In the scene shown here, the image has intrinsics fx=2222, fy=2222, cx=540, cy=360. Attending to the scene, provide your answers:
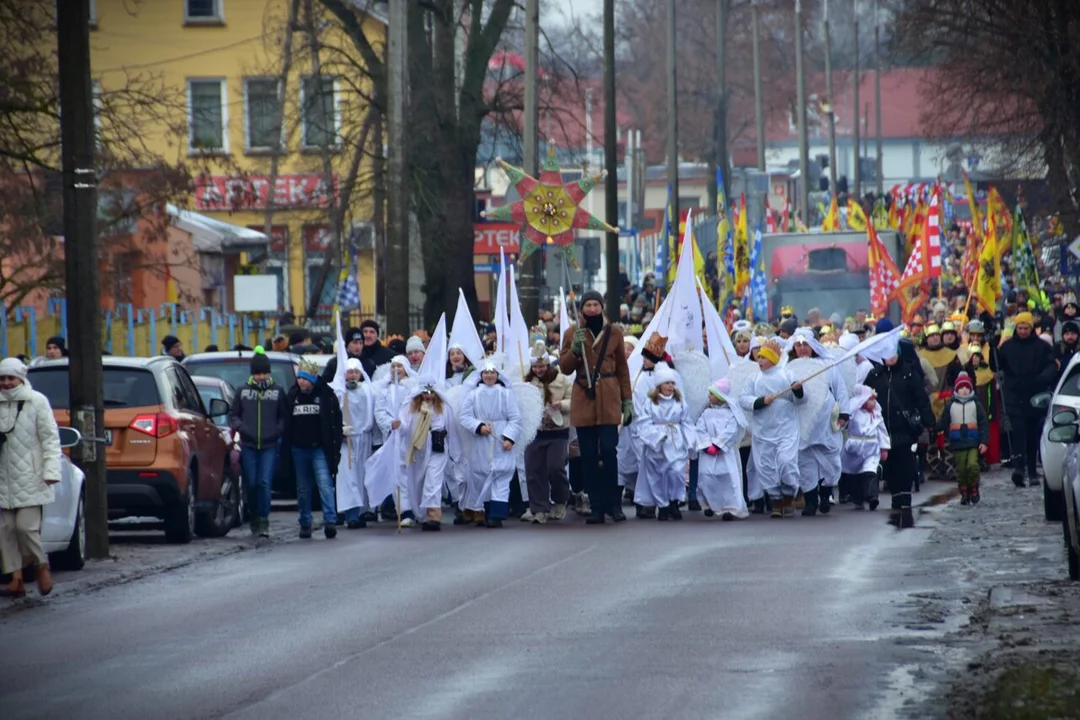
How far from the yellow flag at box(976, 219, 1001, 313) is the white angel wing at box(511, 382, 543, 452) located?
15.9 meters

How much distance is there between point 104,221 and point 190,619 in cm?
1596

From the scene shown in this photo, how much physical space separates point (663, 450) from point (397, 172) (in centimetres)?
936

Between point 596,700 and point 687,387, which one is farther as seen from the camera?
point 687,387

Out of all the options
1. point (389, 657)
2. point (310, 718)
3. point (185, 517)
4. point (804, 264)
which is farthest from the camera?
point (804, 264)

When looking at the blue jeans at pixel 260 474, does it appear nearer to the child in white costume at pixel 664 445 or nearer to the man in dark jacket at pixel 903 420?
the child in white costume at pixel 664 445

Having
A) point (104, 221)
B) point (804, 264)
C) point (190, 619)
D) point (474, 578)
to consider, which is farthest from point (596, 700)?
point (804, 264)

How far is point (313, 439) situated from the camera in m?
19.3

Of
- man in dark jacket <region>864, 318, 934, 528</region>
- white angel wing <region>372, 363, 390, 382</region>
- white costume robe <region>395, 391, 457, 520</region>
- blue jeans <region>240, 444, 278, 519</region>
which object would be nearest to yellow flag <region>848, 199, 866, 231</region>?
man in dark jacket <region>864, 318, 934, 528</region>

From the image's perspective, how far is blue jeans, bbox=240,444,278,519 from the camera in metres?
19.4

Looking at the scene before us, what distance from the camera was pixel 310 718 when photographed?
9.16m

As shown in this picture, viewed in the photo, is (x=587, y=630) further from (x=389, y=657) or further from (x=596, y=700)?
(x=596, y=700)

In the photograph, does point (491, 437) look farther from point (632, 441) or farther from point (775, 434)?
point (775, 434)

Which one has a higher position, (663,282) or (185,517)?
(663,282)

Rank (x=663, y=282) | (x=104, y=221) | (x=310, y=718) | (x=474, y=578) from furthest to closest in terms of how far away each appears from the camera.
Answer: (x=663, y=282) → (x=104, y=221) → (x=474, y=578) → (x=310, y=718)
